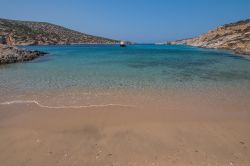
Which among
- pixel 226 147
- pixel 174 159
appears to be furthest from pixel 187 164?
pixel 226 147

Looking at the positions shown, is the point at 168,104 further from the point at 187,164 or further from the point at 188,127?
the point at 187,164

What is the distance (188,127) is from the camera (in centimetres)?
868

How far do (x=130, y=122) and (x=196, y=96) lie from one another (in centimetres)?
610

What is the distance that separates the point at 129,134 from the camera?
8.07 meters

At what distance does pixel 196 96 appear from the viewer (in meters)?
13.8

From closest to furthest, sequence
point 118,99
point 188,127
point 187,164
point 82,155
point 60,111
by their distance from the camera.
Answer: point 187,164 < point 82,155 < point 188,127 < point 60,111 < point 118,99

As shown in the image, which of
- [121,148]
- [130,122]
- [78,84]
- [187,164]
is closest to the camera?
[187,164]

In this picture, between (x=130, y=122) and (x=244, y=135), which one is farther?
(x=130, y=122)

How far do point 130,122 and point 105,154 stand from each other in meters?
2.81

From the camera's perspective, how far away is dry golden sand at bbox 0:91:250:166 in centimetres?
640

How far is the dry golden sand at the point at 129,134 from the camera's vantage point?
6.40m

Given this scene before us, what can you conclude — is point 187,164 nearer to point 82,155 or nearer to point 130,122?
point 82,155

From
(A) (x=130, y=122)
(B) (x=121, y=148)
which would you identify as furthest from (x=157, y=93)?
(B) (x=121, y=148)

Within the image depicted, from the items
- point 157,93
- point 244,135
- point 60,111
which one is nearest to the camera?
point 244,135
